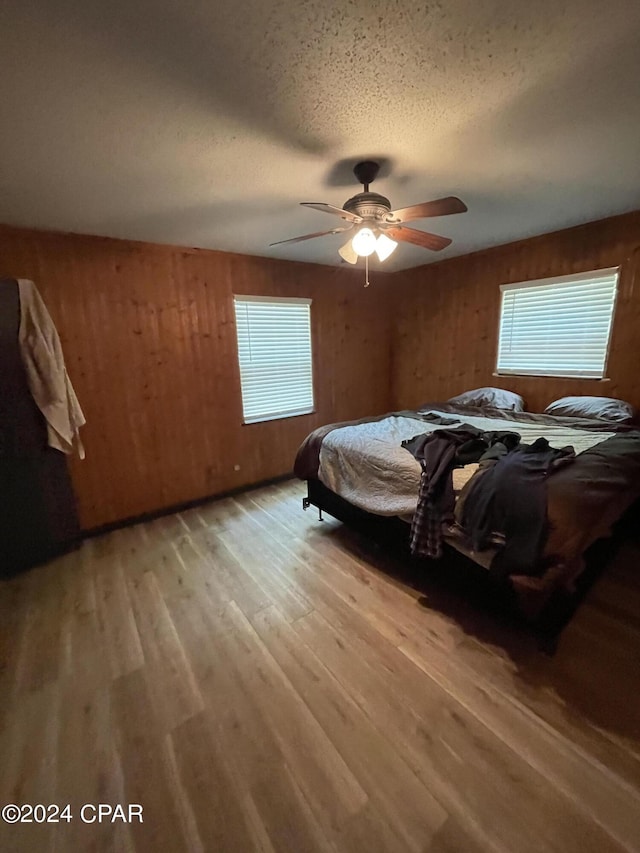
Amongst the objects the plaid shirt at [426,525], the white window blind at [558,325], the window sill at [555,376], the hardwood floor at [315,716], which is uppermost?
the white window blind at [558,325]

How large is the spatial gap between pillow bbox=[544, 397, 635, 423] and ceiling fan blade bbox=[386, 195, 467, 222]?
6.77 ft

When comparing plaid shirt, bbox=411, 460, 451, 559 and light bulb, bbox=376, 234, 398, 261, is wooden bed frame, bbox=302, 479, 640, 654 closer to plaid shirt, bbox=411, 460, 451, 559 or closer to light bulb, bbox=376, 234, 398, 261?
plaid shirt, bbox=411, 460, 451, 559

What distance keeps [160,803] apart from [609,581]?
260cm

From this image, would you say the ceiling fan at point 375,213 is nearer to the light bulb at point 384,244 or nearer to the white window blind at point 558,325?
the light bulb at point 384,244

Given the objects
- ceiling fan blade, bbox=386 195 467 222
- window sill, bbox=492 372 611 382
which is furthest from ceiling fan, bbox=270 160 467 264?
window sill, bbox=492 372 611 382

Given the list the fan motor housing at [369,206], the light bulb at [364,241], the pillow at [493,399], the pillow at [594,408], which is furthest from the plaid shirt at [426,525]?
the pillow at [493,399]

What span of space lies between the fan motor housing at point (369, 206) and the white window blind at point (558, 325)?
225 centimetres

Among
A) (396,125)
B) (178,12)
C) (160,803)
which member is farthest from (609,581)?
(178,12)

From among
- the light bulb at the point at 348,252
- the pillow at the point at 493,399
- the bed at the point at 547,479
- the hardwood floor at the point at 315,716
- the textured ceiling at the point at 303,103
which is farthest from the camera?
the pillow at the point at 493,399

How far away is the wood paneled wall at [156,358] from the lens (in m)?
2.61

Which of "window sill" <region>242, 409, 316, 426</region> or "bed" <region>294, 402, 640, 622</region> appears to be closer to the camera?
"bed" <region>294, 402, 640, 622</region>

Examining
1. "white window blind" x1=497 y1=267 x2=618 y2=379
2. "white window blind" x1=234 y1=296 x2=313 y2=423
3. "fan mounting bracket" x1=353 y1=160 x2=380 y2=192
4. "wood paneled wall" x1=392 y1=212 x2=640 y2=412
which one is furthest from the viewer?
"white window blind" x1=234 y1=296 x2=313 y2=423

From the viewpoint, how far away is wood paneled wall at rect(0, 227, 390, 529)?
2.61 m

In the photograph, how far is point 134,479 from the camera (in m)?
3.04
